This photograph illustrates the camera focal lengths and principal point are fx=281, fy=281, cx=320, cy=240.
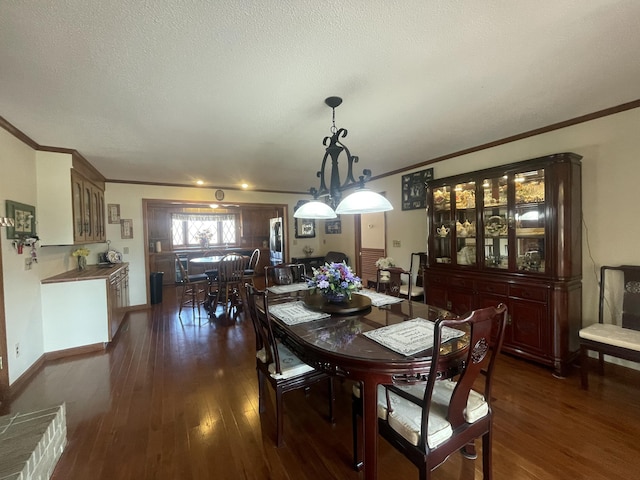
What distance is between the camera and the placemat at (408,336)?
4.72 ft

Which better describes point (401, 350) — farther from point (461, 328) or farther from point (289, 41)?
point (289, 41)

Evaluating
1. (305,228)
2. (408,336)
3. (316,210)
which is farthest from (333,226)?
(408,336)

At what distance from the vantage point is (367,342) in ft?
5.07

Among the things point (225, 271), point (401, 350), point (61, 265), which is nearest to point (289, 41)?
point (401, 350)

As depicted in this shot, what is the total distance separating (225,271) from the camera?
4668 mm

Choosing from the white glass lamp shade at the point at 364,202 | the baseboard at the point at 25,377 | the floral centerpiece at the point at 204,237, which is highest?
the white glass lamp shade at the point at 364,202

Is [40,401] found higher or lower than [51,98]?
lower

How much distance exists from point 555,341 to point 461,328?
1549mm

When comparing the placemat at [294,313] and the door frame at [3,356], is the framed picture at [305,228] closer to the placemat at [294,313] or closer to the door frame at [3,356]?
the placemat at [294,313]

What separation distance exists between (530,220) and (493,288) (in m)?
0.80

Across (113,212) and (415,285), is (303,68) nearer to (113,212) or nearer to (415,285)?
(415,285)

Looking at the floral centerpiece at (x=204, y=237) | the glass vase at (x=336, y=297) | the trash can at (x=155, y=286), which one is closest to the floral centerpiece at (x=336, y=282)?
the glass vase at (x=336, y=297)

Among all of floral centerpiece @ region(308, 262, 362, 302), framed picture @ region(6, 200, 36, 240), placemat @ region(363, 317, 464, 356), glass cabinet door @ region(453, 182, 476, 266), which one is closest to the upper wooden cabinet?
framed picture @ region(6, 200, 36, 240)

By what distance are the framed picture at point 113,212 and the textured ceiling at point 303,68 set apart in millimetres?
2082
